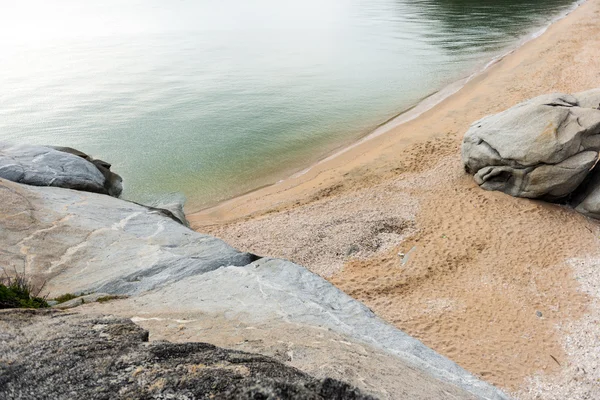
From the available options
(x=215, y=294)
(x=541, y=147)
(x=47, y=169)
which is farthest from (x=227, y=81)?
(x=215, y=294)

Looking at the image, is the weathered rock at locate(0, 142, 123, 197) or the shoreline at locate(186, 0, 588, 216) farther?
the shoreline at locate(186, 0, 588, 216)

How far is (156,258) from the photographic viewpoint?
8.74m

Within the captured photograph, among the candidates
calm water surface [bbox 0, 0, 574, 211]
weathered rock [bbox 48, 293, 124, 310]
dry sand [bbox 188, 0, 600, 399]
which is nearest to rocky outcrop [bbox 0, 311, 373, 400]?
weathered rock [bbox 48, 293, 124, 310]

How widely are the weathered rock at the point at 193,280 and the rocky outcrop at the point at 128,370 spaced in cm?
168

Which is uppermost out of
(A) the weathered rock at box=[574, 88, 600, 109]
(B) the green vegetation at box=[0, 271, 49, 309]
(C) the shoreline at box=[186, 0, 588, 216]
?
(B) the green vegetation at box=[0, 271, 49, 309]

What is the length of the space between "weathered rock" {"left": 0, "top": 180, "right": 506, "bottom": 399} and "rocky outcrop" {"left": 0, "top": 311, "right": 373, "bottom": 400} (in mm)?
1685

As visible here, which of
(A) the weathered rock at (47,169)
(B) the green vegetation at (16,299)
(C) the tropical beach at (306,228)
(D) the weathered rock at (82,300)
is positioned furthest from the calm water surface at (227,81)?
(B) the green vegetation at (16,299)

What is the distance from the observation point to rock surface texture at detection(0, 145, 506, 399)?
17.9 ft

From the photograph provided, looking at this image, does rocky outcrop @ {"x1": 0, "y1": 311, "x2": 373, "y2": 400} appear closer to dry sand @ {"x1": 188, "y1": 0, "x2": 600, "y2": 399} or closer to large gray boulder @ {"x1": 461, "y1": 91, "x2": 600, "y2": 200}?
dry sand @ {"x1": 188, "y1": 0, "x2": 600, "y2": 399}

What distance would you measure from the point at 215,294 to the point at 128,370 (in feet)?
13.5

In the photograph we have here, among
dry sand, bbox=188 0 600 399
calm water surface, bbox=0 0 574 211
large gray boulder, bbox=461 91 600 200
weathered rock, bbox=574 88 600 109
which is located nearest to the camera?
dry sand, bbox=188 0 600 399

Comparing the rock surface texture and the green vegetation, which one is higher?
the green vegetation

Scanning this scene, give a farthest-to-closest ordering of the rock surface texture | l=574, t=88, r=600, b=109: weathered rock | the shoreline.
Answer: the shoreline
l=574, t=88, r=600, b=109: weathered rock
the rock surface texture

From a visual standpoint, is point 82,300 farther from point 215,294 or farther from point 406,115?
point 406,115
